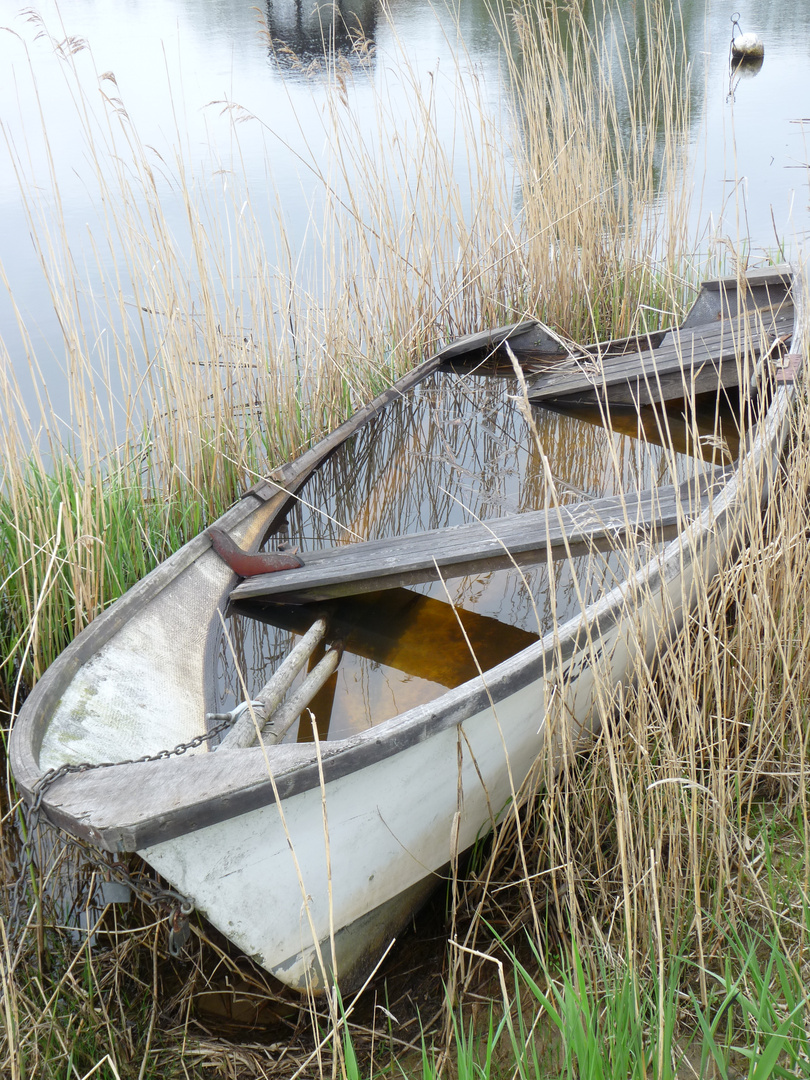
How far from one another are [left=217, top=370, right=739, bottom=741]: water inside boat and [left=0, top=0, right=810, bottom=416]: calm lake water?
1.24 m

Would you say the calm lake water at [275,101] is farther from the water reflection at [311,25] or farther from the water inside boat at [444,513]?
the water inside boat at [444,513]

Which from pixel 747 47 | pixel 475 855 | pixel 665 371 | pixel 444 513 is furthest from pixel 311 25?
pixel 475 855

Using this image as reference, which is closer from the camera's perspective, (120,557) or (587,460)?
(120,557)

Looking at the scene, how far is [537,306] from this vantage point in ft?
14.4

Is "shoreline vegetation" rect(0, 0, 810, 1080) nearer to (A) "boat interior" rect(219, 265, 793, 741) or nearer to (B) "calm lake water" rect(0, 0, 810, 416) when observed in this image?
(A) "boat interior" rect(219, 265, 793, 741)

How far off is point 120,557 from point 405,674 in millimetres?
979

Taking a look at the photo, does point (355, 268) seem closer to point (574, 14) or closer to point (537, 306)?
point (537, 306)

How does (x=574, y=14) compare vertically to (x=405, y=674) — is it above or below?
above

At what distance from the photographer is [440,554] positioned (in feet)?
7.18

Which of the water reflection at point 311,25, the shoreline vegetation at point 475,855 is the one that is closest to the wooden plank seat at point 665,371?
the shoreline vegetation at point 475,855

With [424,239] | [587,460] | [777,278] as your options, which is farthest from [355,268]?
[777,278]

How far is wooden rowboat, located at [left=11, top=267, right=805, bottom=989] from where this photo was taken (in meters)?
1.31

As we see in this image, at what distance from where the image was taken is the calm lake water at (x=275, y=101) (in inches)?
237

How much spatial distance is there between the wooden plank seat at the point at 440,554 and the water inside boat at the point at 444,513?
0.08 meters
